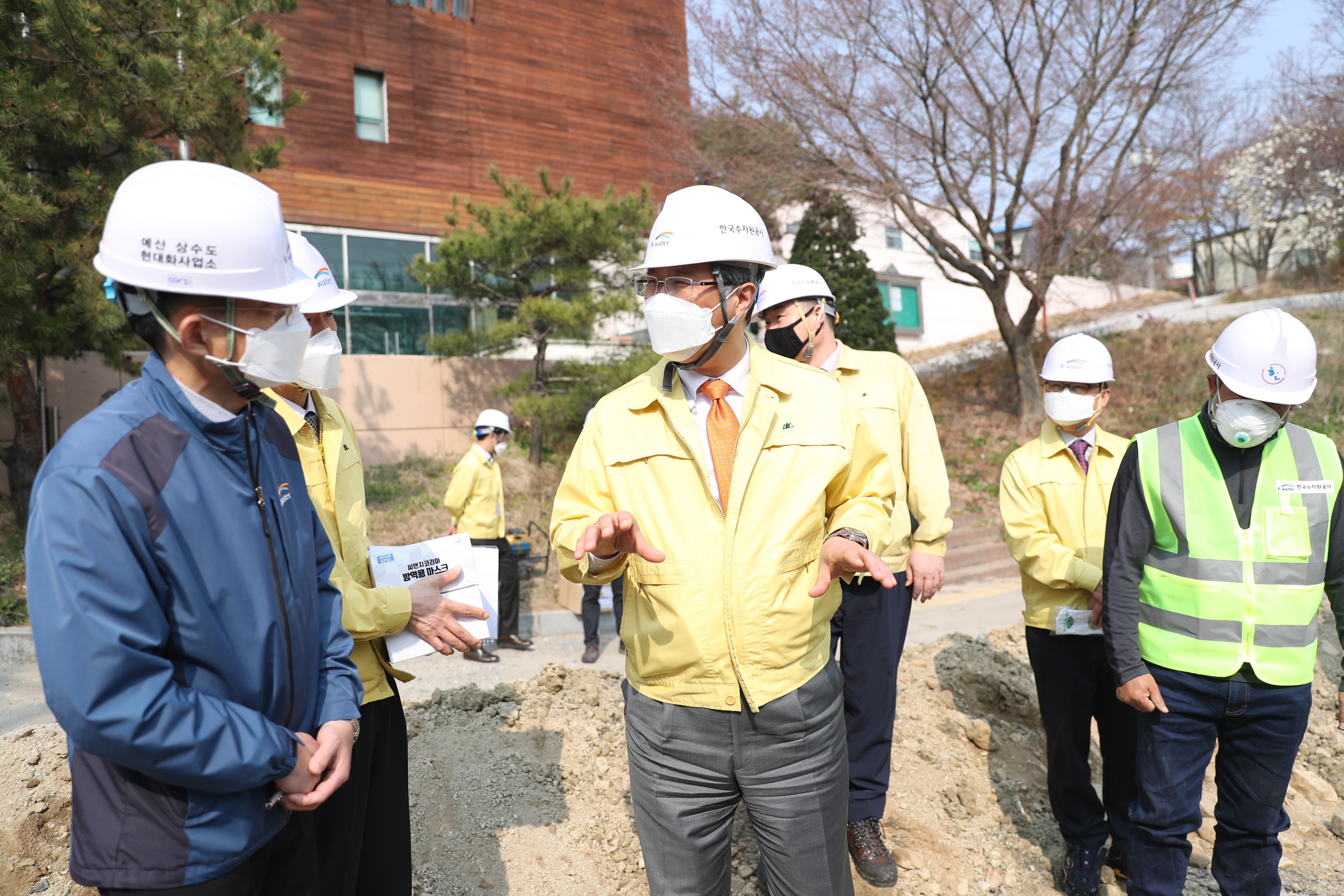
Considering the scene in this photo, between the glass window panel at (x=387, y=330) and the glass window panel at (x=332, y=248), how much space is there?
60cm

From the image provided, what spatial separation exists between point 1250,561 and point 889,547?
116 centimetres

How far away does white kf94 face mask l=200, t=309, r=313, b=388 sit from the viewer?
63.9 inches

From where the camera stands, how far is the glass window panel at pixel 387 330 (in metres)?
14.1

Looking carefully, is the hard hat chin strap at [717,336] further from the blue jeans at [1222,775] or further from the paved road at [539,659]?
the paved road at [539,659]

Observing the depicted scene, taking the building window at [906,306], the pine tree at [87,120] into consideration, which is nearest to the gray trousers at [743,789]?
the pine tree at [87,120]

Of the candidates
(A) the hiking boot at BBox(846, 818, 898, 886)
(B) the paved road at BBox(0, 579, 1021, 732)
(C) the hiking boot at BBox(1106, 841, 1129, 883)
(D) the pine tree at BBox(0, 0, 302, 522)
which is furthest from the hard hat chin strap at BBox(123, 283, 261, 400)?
(D) the pine tree at BBox(0, 0, 302, 522)

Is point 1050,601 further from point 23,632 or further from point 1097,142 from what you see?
point 1097,142

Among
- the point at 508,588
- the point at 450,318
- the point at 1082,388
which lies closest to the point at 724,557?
the point at 1082,388

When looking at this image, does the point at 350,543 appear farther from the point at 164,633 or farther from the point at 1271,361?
the point at 1271,361

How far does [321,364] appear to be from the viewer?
2436 mm

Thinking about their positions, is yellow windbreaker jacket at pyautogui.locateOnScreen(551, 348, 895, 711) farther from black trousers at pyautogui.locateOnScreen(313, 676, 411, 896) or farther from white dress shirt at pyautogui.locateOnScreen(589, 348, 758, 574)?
black trousers at pyautogui.locateOnScreen(313, 676, 411, 896)

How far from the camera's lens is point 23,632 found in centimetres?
685

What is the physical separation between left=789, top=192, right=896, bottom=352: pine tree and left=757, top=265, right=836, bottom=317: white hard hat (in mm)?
11572

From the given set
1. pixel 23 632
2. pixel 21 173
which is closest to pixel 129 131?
pixel 21 173
